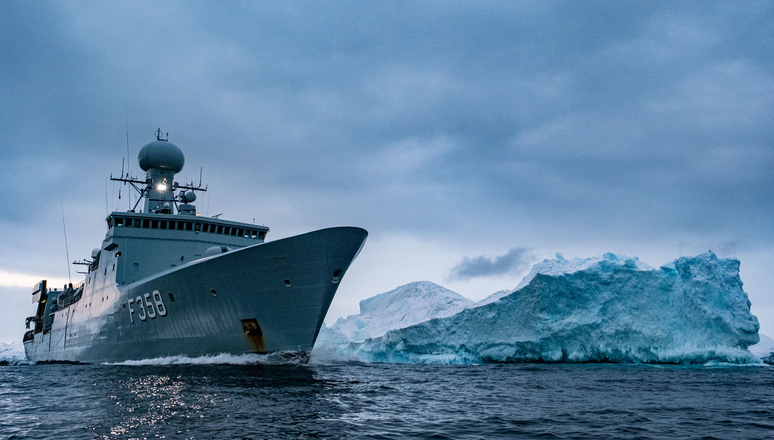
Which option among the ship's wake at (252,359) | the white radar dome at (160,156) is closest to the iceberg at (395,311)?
the white radar dome at (160,156)

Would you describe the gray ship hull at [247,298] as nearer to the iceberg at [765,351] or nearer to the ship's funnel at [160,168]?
the ship's funnel at [160,168]

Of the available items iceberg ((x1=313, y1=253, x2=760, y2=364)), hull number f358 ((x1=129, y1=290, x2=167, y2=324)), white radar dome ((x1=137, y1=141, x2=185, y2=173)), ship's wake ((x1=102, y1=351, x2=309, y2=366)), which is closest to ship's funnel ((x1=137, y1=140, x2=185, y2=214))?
white radar dome ((x1=137, y1=141, x2=185, y2=173))

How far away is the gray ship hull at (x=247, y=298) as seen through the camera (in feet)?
50.1

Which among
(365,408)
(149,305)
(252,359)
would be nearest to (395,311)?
(149,305)

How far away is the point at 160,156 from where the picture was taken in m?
26.2

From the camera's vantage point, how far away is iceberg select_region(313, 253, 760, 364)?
25.7 m

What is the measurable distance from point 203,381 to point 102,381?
351 cm

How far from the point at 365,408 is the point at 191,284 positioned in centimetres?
999

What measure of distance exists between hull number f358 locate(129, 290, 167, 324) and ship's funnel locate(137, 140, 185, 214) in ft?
25.9

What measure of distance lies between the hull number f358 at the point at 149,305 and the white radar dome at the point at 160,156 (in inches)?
377

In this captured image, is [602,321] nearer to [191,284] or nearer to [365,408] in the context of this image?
[191,284]

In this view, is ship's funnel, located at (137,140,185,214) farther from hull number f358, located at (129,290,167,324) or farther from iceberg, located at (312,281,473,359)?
iceberg, located at (312,281,473,359)

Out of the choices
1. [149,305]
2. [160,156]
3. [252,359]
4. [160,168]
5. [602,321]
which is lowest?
[252,359]

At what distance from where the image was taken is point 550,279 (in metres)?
27.6
